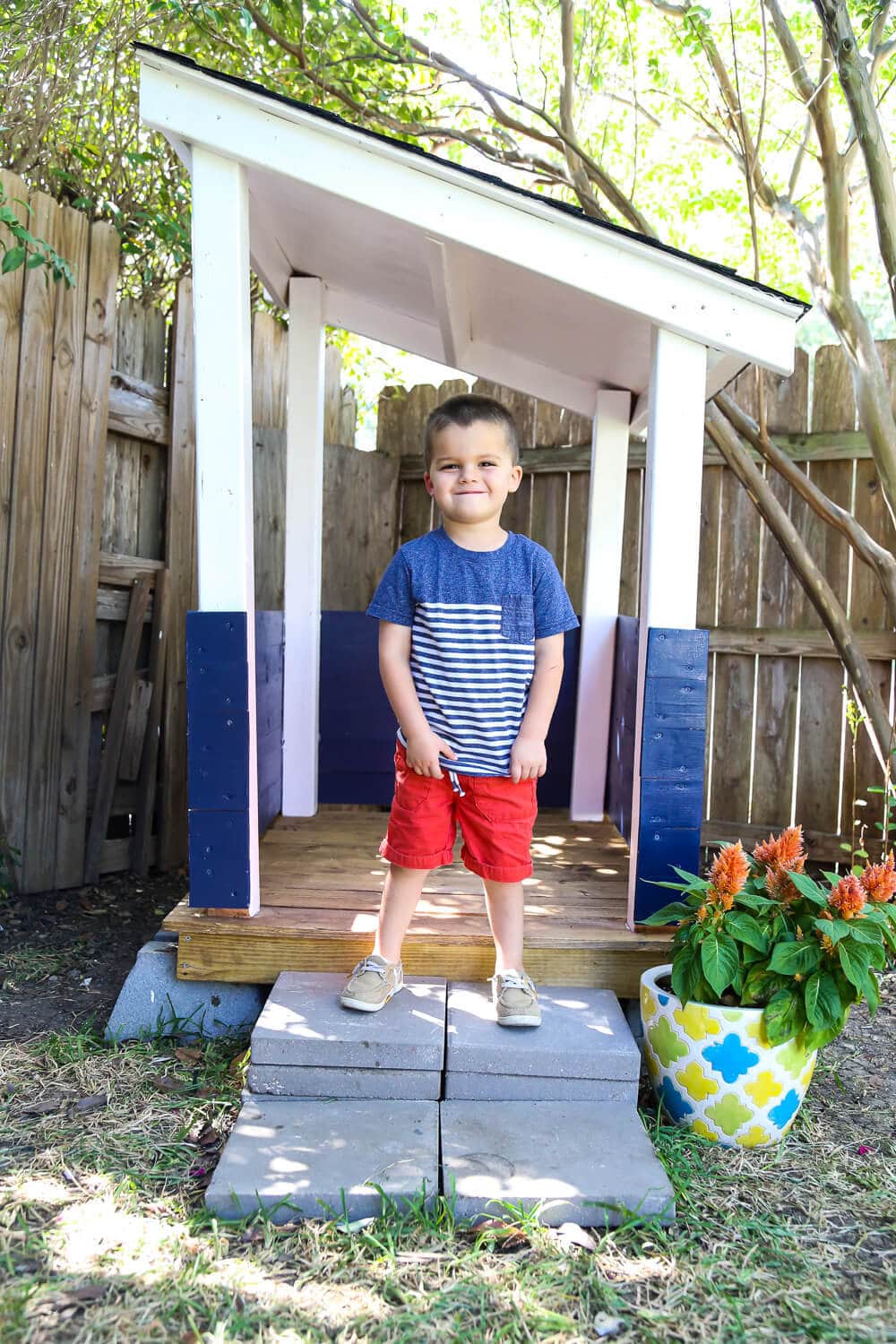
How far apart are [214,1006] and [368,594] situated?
356 cm

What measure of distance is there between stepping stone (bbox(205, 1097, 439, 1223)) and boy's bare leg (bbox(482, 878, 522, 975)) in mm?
447

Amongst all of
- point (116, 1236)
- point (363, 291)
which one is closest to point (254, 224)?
point (363, 291)

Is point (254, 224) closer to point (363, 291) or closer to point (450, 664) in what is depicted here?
point (363, 291)

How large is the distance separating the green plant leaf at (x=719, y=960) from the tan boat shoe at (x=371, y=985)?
83 centimetres

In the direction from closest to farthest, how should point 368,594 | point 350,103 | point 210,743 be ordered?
point 210,743 → point 350,103 → point 368,594

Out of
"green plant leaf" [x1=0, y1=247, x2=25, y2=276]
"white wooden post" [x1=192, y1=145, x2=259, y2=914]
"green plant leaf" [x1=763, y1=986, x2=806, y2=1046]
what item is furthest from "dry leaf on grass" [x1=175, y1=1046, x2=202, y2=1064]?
"green plant leaf" [x1=0, y1=247, x2=25, y2=276]

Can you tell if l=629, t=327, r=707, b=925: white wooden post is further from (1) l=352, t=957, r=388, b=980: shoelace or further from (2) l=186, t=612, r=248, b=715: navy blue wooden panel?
(2) l=186, t=612, r=248, b=715: navy blue wooden panel

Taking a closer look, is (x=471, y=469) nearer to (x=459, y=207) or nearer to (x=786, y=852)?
(x=459, y=207)

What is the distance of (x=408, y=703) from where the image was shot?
2752 mm

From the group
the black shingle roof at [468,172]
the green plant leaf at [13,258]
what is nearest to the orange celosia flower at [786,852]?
the black shingle roof at [468,172]

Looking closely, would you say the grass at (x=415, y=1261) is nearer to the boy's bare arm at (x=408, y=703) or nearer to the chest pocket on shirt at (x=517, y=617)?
the boy's bare arm at (x=408, y=703)

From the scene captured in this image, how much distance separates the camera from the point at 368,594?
6.30m

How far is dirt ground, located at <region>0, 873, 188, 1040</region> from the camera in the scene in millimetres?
3285

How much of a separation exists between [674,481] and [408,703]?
999 millimetres
